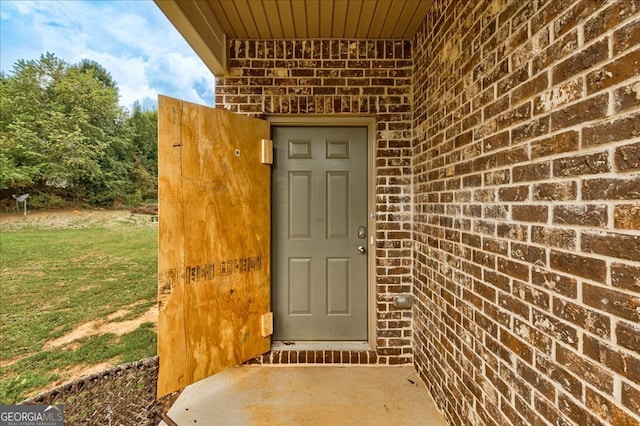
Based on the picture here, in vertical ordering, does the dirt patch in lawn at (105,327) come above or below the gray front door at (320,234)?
below

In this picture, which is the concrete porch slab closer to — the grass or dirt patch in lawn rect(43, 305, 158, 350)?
the grass

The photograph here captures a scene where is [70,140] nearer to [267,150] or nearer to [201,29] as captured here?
[201,29]

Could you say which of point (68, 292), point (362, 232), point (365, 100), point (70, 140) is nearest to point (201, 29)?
point (365, 100)

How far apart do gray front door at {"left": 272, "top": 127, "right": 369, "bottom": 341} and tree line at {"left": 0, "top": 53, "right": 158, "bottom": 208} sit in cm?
218

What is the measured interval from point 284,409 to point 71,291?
308 centimetres

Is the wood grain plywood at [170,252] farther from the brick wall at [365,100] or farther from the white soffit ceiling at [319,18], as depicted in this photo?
the white soffit ceiling at [319,18]

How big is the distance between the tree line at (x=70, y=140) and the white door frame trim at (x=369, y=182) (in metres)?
2.24

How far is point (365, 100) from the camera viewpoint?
2.34m

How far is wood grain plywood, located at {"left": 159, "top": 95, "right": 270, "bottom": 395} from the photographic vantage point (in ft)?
6.01

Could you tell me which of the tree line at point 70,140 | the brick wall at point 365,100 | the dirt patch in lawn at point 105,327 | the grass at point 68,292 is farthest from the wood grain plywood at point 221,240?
the tree line at point 70,140

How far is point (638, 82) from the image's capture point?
65 centimetres

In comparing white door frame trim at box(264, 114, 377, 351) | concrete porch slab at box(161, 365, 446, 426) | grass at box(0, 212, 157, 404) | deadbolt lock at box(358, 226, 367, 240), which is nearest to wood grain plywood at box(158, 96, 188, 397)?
concrete porch slab at box(161, 365, 446, 426)

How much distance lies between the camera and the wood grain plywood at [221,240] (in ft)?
6.01

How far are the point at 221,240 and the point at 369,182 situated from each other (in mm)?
1331
